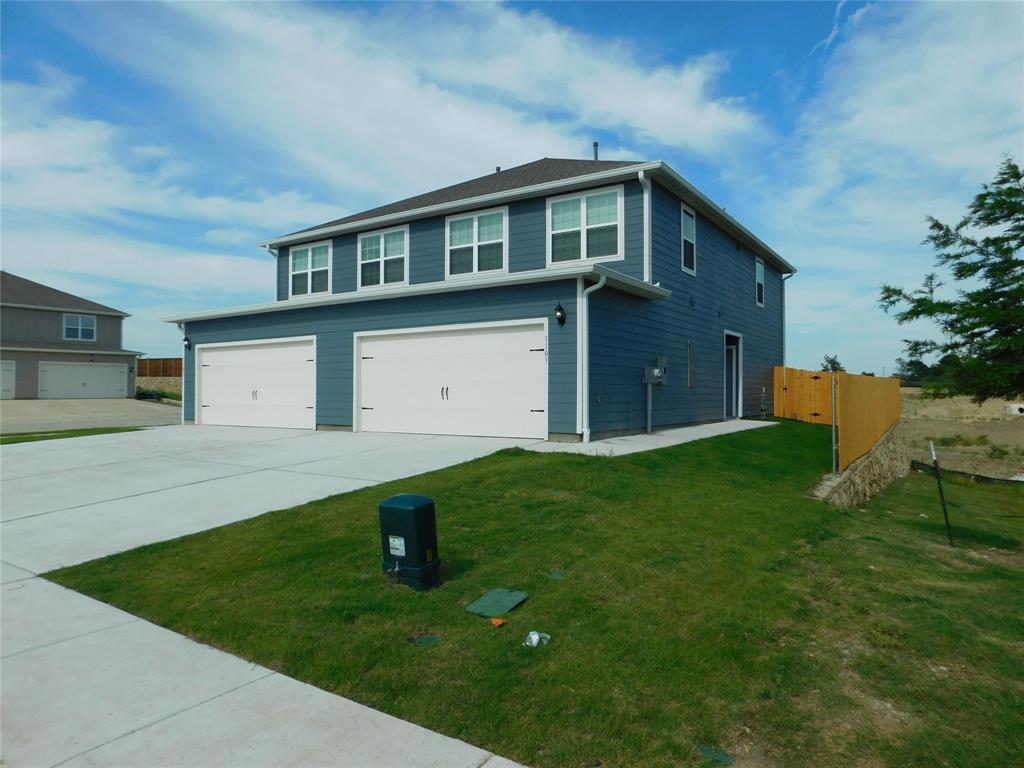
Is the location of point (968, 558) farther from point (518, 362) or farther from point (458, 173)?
point (458, 173)

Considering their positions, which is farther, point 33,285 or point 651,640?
point 33,285

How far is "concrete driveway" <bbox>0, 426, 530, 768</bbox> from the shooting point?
248 cm

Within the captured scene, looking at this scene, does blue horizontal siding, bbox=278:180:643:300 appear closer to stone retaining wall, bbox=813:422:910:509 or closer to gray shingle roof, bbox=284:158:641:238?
gray shingle roof, bbox=284:158:641:238

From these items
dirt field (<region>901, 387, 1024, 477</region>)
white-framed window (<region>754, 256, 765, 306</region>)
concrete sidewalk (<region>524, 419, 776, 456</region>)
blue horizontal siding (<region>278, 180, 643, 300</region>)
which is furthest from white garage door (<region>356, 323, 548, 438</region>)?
white-framed window (<region>754, 256, 765, 306</region>)

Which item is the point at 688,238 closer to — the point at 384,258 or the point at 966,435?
the point at 384,258

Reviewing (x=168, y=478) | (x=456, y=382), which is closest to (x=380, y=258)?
(x=456, y=382)

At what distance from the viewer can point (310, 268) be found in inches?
695

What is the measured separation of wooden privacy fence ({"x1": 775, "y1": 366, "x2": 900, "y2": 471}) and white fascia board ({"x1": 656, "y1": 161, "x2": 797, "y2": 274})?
3979mm

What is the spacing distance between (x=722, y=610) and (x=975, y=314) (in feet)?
21.4

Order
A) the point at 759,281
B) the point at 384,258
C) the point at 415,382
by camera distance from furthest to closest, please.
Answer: the point at 759,281 → the point at 384,258 → the point at 415,382

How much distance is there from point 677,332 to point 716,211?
3.66 metres

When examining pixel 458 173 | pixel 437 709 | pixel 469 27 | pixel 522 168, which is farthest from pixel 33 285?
pixel 437 709

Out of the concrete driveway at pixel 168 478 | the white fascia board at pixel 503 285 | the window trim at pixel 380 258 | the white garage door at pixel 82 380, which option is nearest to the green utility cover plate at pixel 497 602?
the concrete driveway at pixel 168 478

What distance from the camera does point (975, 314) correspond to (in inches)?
303
